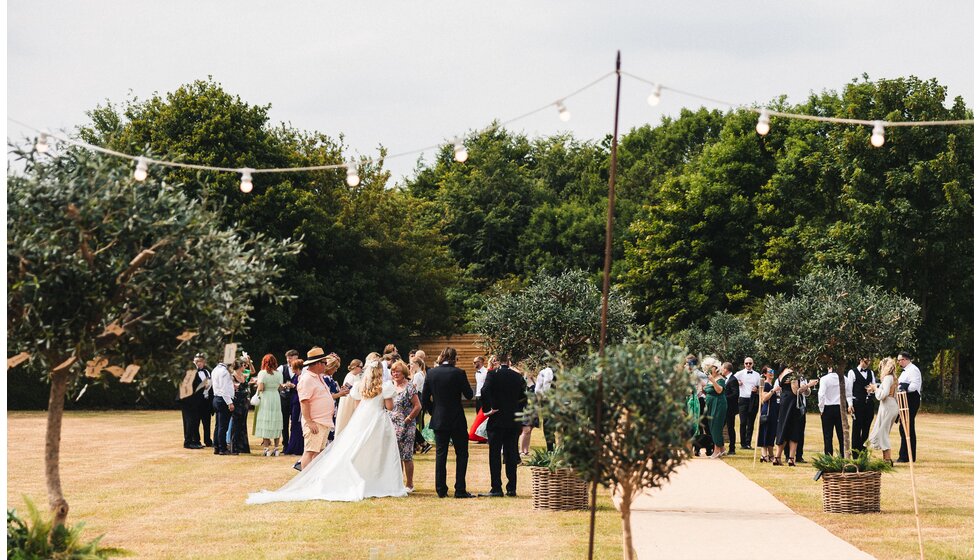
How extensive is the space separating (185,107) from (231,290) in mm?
32634

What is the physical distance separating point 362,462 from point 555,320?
909 cm

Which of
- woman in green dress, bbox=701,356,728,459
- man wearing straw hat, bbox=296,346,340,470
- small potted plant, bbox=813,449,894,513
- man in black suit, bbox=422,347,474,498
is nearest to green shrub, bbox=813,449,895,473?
small potted plant, bbox=813,449,894,513

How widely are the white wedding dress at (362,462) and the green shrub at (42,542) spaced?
5870 mm

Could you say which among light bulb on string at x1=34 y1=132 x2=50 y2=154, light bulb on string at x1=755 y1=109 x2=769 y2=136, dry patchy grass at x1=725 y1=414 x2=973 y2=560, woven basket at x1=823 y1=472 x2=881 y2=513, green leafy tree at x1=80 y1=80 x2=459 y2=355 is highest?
green leafy tree at x1=80 y1=80 x2=459 y2=355

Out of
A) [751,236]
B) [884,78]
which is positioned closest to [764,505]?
[884,78]

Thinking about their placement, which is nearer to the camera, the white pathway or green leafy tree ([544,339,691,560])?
green leafy tree ([544,339,691,560])

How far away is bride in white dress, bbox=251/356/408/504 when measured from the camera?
14.1m

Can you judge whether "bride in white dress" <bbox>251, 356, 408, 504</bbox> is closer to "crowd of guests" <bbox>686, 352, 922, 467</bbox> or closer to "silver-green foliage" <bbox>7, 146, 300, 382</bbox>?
"crowd of guests" <bbox>686, 352, 922, 467</bbox>

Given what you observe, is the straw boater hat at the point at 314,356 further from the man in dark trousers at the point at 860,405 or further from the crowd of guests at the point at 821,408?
the man in dark trousers at the point at 860,405

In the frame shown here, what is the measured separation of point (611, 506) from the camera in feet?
43.5

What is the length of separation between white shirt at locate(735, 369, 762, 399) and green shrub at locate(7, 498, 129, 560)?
1673 cm

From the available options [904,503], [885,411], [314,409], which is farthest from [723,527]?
[885,411]

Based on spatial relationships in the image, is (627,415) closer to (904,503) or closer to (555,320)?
(904,503)

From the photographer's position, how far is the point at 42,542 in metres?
7.90
